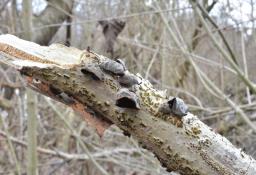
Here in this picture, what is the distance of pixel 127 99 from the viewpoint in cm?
57

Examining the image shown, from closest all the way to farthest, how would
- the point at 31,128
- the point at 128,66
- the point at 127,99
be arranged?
the point at 127,99 < the point at 31,128 < the point at 128,66

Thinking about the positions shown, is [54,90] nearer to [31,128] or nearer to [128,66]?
[31,128]

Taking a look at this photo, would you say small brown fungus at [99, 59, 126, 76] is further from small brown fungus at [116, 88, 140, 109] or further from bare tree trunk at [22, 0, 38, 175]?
bare tree trunk at [22, 0, 38, 175]

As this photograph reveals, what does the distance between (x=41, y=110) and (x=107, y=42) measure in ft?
3.97

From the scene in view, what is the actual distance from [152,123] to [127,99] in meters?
0.04

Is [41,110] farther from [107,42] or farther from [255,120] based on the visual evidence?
[255,120]

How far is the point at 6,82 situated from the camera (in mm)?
2676

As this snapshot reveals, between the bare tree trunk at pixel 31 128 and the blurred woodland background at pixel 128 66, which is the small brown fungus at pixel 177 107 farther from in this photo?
the blurred woodland background at pixel 128 66

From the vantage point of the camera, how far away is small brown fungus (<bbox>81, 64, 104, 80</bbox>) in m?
0.58

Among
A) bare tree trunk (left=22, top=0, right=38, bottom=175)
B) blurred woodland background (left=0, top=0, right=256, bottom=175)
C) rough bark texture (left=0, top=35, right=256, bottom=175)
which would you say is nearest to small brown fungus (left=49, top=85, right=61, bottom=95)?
rough bark texture (left=0, top=35, right=256, bottom=175)

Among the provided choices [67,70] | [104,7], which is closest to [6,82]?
[104,7]

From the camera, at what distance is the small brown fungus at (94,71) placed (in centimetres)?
58

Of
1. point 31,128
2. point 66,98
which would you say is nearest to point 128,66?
point 31,128

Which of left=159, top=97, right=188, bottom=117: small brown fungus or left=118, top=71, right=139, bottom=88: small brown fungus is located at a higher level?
left=118, top=71, right=139, bottom=88: small brown fungus
